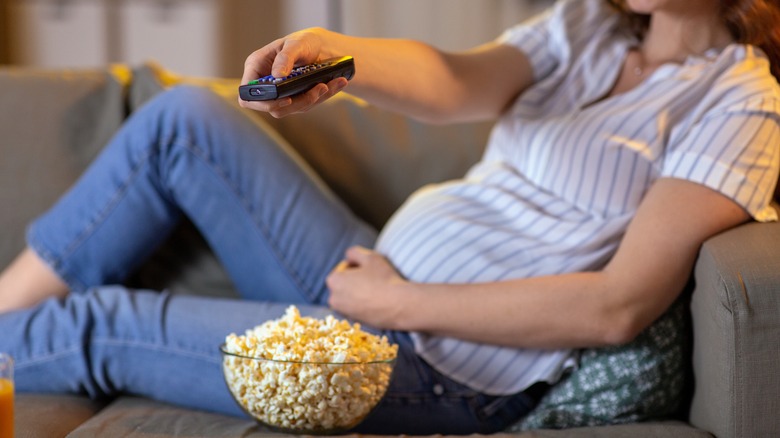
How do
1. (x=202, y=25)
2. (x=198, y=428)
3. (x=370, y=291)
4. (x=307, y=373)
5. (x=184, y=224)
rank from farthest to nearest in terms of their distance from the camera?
1. (x=202, y=25)
2. (x=184, y=224)
3. (x=370, y=291)
4. (x=198, y=428)
5. (x=307, y=373)

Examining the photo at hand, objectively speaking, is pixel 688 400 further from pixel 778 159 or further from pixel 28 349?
pixel 28 349

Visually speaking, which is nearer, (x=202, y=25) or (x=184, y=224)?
(x=184, y=224)

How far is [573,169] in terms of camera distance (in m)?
1.29

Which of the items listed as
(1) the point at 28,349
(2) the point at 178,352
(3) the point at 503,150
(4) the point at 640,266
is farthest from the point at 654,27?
(1) the point at 28,349

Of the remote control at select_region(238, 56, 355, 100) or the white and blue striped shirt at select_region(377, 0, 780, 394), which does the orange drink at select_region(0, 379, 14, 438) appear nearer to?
the remote control at select_region(238, 56, 355, 100)

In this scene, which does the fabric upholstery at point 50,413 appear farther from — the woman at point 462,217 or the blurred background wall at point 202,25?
the blurred background wall at point 202,25

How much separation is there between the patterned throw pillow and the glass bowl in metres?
0.27

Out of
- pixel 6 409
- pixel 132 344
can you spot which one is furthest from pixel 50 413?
pixel 6 409

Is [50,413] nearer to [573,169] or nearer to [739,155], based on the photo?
[573,169]

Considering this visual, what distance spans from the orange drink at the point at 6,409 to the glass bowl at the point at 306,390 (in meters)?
0.24

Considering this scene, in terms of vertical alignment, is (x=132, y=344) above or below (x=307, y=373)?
below

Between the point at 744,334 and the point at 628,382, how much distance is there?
185 mm

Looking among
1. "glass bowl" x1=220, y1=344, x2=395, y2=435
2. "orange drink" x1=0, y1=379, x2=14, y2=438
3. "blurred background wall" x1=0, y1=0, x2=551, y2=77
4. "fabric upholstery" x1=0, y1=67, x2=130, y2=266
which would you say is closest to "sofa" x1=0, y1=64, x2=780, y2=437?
"fabric upholstery" x1=0, y1=67, x2=130, y2=266

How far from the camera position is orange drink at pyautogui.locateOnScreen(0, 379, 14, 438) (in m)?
0.84
